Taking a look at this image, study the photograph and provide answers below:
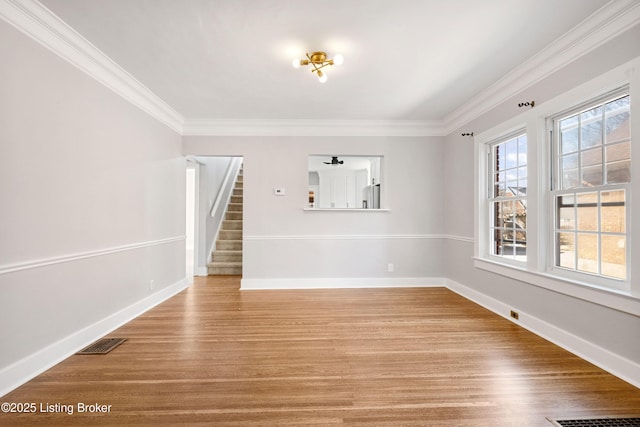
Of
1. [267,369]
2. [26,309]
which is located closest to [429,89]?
[267,369]

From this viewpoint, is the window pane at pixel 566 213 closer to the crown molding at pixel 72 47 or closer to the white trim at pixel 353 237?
the white trim at pixel 353 237

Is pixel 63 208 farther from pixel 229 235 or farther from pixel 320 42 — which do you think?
pixel 229 235

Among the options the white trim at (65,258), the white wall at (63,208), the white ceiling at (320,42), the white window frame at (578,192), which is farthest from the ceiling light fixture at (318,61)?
the white trim at (65,258)

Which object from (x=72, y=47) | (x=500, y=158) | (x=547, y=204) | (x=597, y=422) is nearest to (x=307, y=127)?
(x=500, y=158)

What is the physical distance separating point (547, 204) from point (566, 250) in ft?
1.43

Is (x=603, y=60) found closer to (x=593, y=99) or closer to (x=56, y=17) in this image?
(x=593, y=99)

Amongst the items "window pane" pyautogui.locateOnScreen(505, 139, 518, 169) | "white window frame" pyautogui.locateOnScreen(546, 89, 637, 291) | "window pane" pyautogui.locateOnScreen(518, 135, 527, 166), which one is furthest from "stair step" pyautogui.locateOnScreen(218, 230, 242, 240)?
"white window frame" pyautogui.locateOnScreen(546, 89, 637, 291)

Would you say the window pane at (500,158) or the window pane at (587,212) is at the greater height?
the window pane at (500,158)

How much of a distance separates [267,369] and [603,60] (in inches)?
132

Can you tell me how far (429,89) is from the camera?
3.54 m

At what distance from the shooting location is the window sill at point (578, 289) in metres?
2.05

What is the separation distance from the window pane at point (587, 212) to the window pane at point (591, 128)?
1.36 feet

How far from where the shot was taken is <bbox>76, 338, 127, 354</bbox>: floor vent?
2492 millimetres

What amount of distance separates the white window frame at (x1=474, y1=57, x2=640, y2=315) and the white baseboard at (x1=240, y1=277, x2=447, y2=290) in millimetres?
1090
